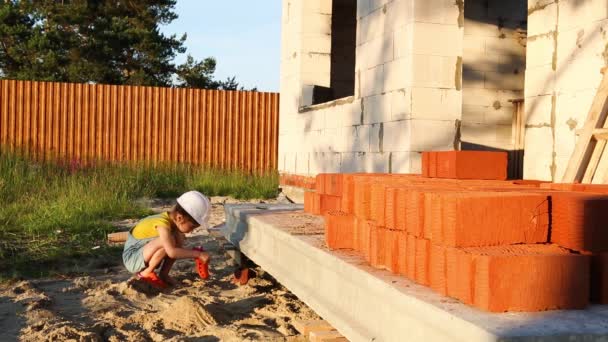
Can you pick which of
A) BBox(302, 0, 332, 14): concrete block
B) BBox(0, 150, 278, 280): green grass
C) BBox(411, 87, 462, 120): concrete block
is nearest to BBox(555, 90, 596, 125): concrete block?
BBox(411, 87, 462, 120): concrete block

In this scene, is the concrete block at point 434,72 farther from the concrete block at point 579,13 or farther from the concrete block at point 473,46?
the concrete block at point 579,13

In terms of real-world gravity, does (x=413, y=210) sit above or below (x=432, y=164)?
below

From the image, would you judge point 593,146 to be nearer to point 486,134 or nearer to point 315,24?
point 486,134

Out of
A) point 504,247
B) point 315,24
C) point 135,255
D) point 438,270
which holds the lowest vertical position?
point 135,255

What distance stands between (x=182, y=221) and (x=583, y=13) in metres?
3.10

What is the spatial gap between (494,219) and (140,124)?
12691 millimetres

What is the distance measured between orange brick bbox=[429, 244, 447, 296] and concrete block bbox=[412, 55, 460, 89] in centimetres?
313

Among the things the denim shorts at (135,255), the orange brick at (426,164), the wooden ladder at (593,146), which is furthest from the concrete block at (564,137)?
the denim shorts at (135,255)

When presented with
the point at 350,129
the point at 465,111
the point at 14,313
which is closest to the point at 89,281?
the point at 14,313

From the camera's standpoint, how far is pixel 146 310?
174 inches

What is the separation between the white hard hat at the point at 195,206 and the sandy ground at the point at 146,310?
553 millimetres

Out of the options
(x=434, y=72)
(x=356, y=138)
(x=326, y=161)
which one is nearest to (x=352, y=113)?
→ (x=356, y=138)

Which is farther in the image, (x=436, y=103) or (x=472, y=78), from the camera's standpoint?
(x=472, y=78)

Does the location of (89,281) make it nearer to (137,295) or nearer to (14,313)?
(137,295)
